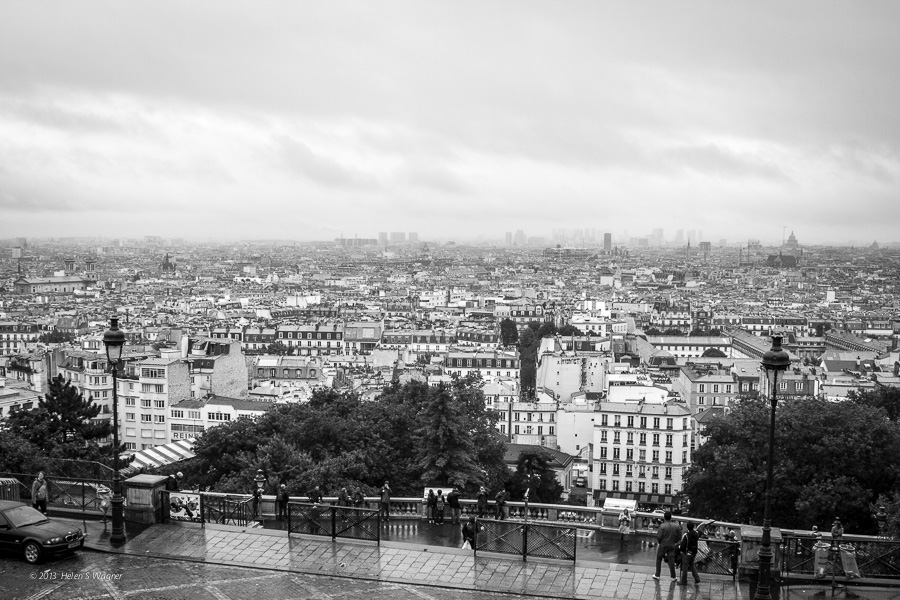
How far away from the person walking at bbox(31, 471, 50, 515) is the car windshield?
139 centimetres

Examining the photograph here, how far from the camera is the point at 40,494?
18.5m

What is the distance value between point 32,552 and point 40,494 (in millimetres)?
2222

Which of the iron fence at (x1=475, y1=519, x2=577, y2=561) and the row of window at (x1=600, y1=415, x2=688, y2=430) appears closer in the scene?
the iron fence at (x1=475, y1=519, x2=577, y2=561)

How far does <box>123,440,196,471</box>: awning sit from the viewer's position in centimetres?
4572

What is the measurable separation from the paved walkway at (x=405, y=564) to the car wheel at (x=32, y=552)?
114 centimetres

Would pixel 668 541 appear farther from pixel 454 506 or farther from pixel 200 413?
pixel 200 413

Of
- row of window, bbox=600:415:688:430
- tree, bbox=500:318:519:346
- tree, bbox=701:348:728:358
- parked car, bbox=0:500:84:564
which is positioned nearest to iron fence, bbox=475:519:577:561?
parked car, bbox=0:500:84:564

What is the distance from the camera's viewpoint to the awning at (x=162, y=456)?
1800 inches

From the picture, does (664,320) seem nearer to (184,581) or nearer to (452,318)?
(452,318)

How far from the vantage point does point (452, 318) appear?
154 m

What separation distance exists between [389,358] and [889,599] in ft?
279

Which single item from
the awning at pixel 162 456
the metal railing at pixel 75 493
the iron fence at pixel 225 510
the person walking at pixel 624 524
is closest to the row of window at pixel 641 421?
the awning at pixel 162 456

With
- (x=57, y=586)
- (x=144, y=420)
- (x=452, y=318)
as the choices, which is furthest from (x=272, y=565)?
(x=452, y=318)

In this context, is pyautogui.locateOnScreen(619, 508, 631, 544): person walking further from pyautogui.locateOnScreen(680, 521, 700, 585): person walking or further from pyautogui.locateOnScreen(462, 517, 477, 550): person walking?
pyautogui.locateOnScreen(462, 517, 477, 550): person walking
